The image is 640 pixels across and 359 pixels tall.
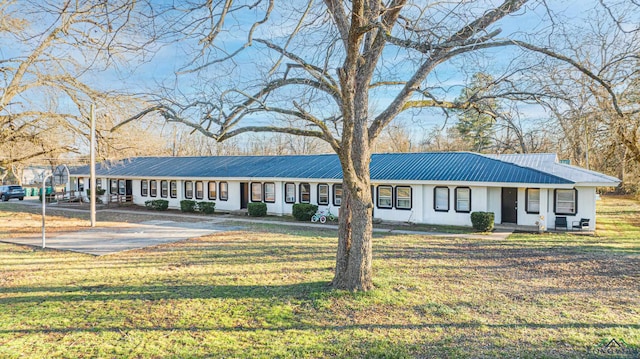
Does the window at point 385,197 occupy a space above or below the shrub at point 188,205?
above

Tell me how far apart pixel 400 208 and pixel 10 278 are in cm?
1591

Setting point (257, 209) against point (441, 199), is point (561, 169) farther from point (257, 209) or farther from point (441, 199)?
point (257, 209)

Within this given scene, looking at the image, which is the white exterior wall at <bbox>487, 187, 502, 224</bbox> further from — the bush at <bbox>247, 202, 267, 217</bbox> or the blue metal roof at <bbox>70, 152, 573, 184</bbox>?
the bush at <bbox>247, 202, 267, 217</bbox>

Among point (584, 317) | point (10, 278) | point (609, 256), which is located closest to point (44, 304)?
point (10, 278)

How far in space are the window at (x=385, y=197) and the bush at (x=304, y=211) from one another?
367cm

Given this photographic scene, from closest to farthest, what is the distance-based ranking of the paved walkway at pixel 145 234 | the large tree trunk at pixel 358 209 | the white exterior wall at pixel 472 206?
the large tree trunk at pixel 358 209 < the paved walkway at pixel 145 234 < the white exterior wall at pixel 472 206

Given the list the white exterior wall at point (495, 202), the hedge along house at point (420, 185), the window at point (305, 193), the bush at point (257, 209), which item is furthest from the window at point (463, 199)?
the bush at point (257, 209)

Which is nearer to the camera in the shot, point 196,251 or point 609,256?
point 609,256

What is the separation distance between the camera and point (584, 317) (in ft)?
21.0

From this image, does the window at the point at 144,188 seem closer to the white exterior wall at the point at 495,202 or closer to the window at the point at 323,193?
the window at the point at 323,193

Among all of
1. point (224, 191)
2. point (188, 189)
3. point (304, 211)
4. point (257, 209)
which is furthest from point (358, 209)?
point (188, 189)

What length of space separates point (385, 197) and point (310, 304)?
45.4ft

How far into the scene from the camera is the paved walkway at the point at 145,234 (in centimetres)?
1349

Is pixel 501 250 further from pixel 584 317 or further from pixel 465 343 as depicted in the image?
pixel 465 343
